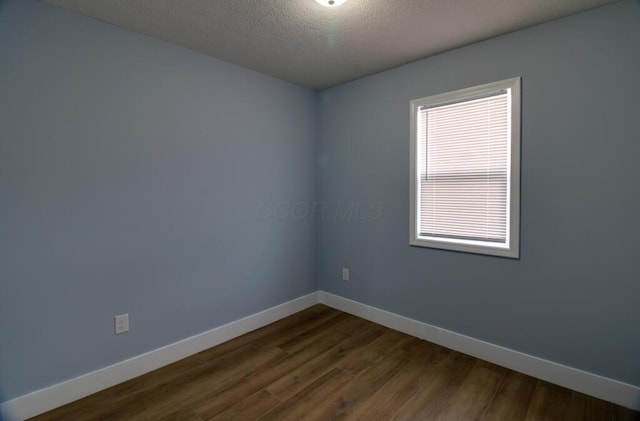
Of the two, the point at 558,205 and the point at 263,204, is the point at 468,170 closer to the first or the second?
the point at 558,205

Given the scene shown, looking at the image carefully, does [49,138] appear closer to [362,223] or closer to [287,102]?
[287,102]

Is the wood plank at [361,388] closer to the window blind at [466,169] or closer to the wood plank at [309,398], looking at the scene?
the wood plank at [309,398]

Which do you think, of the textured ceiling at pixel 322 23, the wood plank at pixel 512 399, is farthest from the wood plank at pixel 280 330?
the textured ceiling at pixel 322 23

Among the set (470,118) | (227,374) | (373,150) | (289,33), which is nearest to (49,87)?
(289,33)

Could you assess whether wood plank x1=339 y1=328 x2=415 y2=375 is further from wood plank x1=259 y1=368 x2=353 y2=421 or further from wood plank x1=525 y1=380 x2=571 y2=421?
wood plank x1=525 y1=380 x2=571 y2=421

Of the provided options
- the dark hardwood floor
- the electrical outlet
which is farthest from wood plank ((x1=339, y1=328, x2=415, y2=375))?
the electrical outlet

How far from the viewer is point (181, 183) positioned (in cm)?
240

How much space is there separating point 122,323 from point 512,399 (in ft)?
8.80

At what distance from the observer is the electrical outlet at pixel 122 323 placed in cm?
209

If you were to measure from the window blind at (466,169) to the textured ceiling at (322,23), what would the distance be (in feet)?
1.72

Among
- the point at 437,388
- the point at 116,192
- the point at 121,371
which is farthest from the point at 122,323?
the point at 437,388

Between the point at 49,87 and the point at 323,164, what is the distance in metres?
2.40

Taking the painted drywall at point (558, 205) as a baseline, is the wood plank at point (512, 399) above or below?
below

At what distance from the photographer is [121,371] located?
82.8 inches
